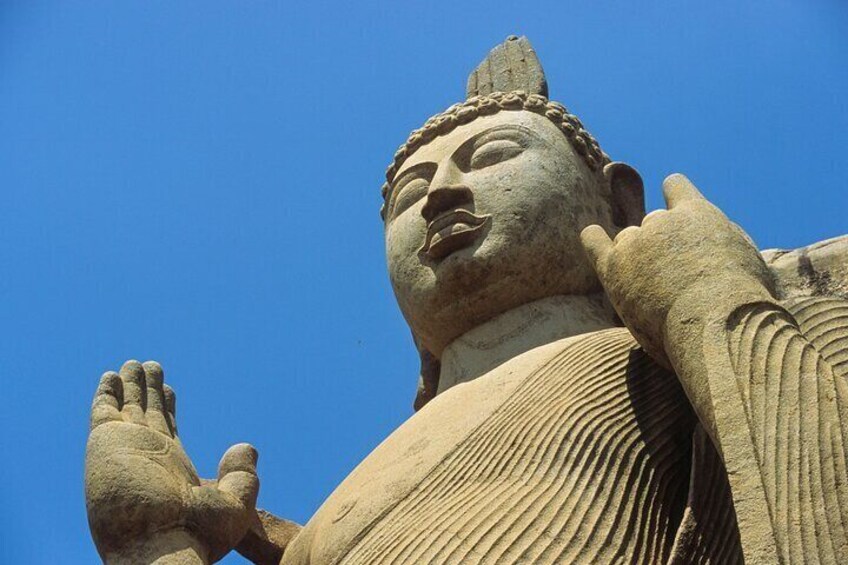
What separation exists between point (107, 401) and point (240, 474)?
71cm

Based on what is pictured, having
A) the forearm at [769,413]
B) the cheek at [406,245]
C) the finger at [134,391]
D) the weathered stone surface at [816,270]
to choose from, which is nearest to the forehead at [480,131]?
the cheek at [406,245]

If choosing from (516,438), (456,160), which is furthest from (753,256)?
(456,160)

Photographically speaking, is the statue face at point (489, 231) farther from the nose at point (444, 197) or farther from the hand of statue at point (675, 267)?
the hand of statue at point (675, 267)

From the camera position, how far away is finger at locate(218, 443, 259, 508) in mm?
6816

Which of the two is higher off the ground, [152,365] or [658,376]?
[152,365]

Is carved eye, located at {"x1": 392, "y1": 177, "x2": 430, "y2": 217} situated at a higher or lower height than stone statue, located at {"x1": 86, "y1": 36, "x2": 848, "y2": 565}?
higher

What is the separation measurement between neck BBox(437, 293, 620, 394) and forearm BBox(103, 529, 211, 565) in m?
1.57

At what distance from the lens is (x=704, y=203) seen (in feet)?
18.4

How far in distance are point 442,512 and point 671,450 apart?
92cm

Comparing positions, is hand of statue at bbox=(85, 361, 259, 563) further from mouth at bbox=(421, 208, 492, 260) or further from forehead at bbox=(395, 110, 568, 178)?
forehead at bbox=(395, 110, 568, 178)

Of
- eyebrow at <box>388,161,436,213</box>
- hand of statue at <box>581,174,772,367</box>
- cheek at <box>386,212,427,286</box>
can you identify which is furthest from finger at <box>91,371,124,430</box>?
hand of statue at <box>581,174,772,367</box>

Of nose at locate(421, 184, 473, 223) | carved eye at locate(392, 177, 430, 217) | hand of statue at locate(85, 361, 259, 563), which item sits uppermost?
carved eye at locate(392, 177, 430, 217)

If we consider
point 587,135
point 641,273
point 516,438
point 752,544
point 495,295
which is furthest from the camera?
point 587,135

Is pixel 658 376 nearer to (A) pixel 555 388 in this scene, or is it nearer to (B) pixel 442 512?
(A) pixel 555 388
